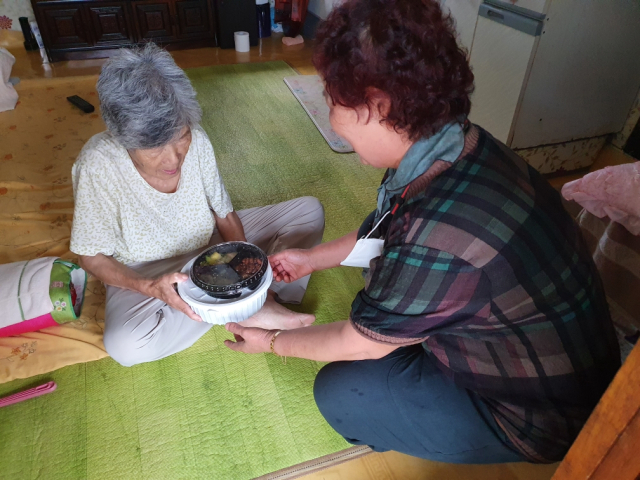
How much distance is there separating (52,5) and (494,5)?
3064 millimetres

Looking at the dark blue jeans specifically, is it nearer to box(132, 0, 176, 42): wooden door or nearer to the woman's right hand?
the woman's right hand

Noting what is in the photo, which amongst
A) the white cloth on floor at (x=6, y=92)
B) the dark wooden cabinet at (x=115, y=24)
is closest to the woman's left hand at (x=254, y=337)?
the white cloth on floor at (x=6, y=92)

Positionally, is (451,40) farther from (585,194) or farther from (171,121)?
(585,194)

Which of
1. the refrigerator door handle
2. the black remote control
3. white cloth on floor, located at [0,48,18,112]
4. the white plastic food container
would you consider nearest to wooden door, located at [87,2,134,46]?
white cloth on floor, located at [0,48,18,112]

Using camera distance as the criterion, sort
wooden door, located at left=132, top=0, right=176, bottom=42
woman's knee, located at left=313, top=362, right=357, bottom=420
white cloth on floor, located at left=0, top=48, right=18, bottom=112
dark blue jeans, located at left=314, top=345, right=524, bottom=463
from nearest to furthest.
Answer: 1. dark blue jeans, located at left=314, top=345, right=524, bottom=463
2. woman's knee, located at left=313, top=362, right=357, bottom=420
3. white cloth on floor, located at left=0, top=48, right=18, bottom=112
4. wooden door, located at left=132, top=0, right=176, bottom=42

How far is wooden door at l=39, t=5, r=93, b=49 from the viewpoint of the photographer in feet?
10.6

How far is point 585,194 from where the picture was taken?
1296 millimetres

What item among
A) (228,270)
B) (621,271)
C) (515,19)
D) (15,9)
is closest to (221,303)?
(228,270)

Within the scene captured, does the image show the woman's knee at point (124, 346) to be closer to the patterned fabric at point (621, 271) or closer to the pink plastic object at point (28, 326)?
the pink plastic object at point (28, 326)

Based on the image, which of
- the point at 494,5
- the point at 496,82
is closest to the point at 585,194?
the point at 496,82

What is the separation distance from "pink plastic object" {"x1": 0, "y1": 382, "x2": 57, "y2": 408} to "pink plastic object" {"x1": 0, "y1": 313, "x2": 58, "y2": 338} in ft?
0.62

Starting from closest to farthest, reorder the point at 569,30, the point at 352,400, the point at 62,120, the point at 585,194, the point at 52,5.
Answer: the point at 352,400
the point at 585,194
the point at 569,30
the point at 62,120
the point at 52,5

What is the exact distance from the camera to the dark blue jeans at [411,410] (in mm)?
895

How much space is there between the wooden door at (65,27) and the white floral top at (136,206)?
2.85 metres
